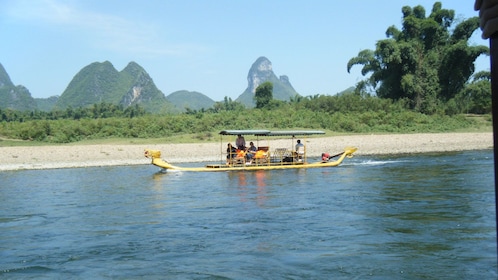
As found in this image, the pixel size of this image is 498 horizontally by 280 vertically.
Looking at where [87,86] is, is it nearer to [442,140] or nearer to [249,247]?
[442,140]

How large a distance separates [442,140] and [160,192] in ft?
89.0

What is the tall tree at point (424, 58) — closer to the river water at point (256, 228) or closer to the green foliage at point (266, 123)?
the green foliage at point (266, 123)

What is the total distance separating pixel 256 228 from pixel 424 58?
4677cm

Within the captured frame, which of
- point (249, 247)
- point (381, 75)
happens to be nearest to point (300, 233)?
point (249, 247)

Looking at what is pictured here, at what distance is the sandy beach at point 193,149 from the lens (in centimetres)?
3183

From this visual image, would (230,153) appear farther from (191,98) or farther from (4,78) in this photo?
(4,78)

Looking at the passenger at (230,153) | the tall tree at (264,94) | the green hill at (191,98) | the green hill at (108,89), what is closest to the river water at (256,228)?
the passenger at (230,153)

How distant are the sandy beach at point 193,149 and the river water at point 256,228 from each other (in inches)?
380

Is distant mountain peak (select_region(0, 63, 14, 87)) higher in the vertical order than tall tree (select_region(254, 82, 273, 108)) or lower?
higher

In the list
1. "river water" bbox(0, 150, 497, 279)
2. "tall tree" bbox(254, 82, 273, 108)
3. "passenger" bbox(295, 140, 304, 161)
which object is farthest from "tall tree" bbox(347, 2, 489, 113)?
"river water" bbox(0, 150, 497, 279)

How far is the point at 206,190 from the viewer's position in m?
19.2

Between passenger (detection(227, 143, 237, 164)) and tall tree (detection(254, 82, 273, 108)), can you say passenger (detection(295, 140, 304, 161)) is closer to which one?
passenger (detection(227, 143, 237, 164))

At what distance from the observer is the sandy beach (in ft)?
104

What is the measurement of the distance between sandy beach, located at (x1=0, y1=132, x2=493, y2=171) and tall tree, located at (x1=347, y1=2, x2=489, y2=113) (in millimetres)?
12618
